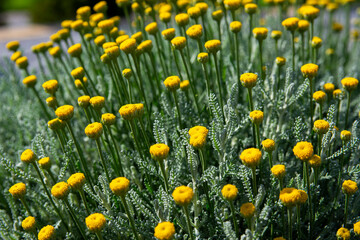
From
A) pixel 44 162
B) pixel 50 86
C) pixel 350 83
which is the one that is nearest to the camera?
pixel 44 162

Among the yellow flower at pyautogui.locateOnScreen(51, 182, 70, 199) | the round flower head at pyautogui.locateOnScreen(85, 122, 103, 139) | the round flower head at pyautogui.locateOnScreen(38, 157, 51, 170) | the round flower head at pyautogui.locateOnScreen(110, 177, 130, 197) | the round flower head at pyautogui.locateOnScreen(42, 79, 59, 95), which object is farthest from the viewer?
the round flower head at pyautogui.locateOnScreen(42, 79, 59, 95)

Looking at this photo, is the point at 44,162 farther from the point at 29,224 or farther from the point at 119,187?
the point at 119,187

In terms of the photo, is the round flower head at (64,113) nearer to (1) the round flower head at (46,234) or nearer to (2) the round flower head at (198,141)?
(1) the round flower head at (46,234)

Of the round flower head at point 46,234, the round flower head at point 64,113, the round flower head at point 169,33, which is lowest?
the round flower head at point 46,234

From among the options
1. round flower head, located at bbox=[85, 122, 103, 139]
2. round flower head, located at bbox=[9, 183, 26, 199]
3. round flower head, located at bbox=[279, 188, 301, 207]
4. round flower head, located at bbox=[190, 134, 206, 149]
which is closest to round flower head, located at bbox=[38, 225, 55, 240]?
round flower head, located at bbox=[9, 183, 26, 199]

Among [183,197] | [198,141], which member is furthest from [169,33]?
[183,197]

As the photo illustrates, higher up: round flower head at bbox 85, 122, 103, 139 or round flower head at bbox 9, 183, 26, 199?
round flower head at bbox 85, 122, 103, 139

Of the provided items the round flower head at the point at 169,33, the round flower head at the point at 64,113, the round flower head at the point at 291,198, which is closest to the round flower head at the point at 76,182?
the round flower head at the point at 64,113

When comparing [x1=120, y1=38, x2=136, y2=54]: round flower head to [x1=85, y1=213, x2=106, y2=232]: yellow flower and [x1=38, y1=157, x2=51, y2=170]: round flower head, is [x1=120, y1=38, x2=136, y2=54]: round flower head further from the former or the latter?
[x1=85, y1=213, x2=106, y2=232]: yellow flower

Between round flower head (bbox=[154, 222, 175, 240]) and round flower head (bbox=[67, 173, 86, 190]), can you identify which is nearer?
round flower head (bbox=[154, 222, 175, 240])

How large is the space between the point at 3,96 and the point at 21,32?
835 cm

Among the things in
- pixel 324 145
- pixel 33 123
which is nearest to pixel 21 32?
pixel 33 123

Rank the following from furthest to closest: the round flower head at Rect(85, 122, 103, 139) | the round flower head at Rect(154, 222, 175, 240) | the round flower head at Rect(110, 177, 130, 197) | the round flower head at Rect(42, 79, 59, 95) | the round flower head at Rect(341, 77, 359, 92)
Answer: the round flower head at Rect(42, 79, 59, 95) < the round flower head at Rect(341, 77, 359, 92) < the round flower head at Rect(85, 122, 103, 139) < the round flower head at Rect(110, 177, 130, 197) < the round flower head at Rect(154, 222, 175, 240)

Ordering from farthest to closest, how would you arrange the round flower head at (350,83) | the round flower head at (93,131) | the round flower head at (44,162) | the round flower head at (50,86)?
1. the round flower head at (50,86)
2. the round flower head at (350,83)
3. the round flower head at (44,162)
4. the round flower head at (93,131)
